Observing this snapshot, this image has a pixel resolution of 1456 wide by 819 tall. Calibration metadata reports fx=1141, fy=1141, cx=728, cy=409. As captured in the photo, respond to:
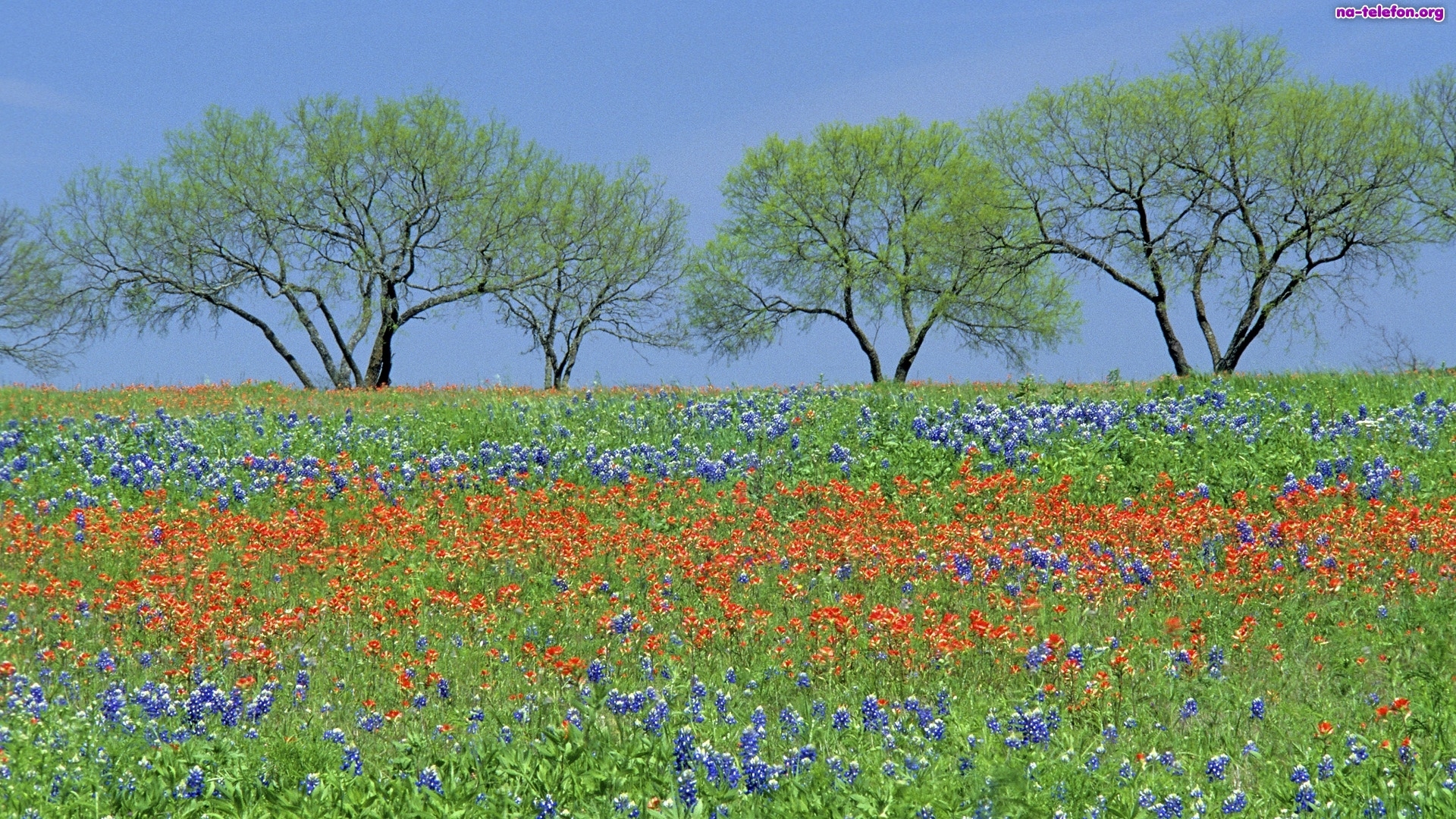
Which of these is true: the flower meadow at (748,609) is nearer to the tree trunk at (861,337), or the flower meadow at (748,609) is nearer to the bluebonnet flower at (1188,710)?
the bluebonnet flower at (1188,710)

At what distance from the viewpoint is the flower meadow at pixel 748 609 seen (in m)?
6.06

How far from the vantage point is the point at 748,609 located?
9734mm

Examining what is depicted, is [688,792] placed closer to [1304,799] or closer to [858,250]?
[1304,799]

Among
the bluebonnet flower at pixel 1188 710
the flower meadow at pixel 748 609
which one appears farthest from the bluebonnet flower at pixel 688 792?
the bluebonnet flower at pixel 1188 710

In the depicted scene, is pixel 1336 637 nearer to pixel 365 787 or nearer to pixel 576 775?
pixel 576 775

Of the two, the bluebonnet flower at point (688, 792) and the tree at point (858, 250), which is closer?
the bluebonnet flower at point (688, 792)

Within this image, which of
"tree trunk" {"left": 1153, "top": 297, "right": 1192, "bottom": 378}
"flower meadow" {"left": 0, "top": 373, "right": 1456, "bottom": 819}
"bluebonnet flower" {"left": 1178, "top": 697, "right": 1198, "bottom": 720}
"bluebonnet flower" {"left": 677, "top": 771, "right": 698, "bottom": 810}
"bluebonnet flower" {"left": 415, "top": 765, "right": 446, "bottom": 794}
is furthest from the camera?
"tree trunk" {"left": 1153, "top": 297, "right": 1192, "bottom": 378}

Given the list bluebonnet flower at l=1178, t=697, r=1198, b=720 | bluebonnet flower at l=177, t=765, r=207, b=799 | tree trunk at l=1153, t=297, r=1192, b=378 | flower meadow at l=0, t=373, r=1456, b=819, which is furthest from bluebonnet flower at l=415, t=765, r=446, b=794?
tree trunk at l=1153, t=297, r=1192, b=378

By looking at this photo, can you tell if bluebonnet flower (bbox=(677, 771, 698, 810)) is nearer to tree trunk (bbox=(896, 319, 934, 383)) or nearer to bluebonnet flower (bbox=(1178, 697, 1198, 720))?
bluebonnet flower (bbox=(1178, 697, 1198, 720))

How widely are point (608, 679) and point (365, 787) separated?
88.8 inches

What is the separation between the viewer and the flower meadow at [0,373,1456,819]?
19.9 feet

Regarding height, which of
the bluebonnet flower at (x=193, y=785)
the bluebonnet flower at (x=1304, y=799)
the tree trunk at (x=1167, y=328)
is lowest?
the bluebonnet flower at (x=1304, y=799)

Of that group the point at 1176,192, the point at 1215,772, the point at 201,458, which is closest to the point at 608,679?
the point at 1215,772

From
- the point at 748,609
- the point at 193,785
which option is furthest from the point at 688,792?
the point at 748,609
